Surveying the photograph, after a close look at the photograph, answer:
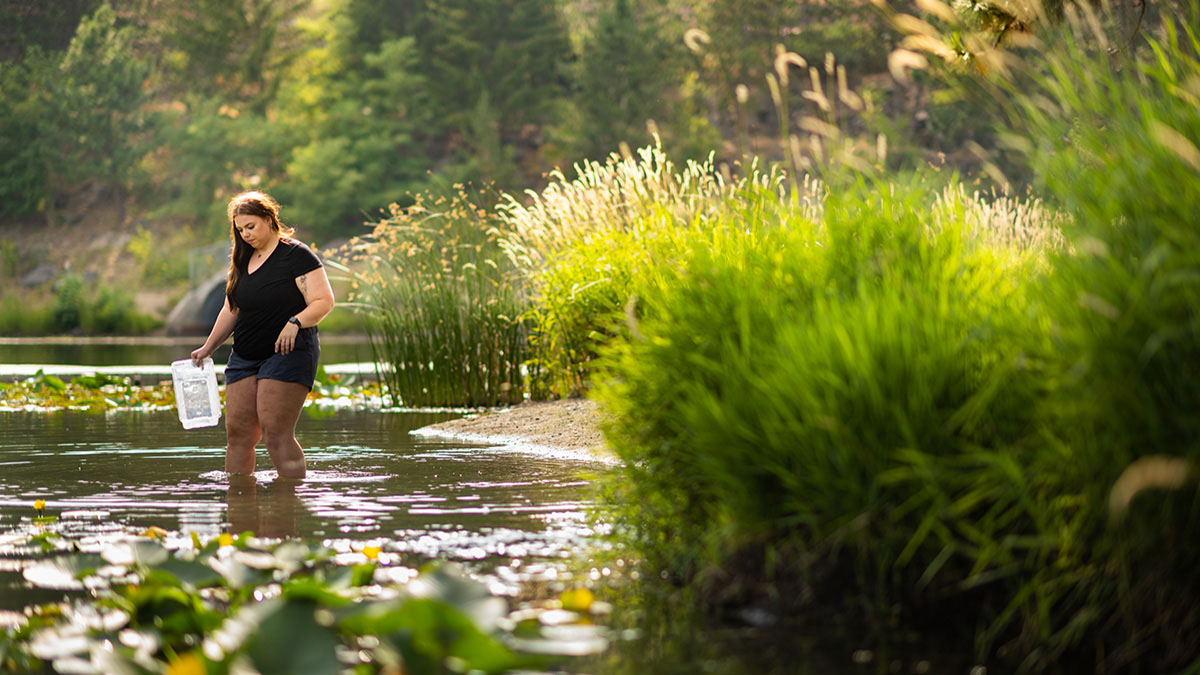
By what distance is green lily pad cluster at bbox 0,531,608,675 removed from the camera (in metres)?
3.13

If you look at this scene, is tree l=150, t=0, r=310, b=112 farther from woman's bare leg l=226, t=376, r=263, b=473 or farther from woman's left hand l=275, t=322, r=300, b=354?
woman's left hand l=275, t=322, r=300, b=354

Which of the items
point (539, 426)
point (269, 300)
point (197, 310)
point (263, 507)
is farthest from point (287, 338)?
point (197, 310)

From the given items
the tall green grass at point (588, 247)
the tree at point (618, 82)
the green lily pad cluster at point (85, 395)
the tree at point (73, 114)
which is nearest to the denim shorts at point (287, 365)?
the tall green grass at point (588, 247)

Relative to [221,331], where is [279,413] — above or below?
below

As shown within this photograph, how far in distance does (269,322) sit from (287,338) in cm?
24

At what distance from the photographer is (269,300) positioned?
7234 millimetres

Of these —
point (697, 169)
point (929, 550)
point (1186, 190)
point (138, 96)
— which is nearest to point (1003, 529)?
point (929, 550)

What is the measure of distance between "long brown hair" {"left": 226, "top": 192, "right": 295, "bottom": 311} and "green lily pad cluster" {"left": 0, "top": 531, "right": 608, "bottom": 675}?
108 inches

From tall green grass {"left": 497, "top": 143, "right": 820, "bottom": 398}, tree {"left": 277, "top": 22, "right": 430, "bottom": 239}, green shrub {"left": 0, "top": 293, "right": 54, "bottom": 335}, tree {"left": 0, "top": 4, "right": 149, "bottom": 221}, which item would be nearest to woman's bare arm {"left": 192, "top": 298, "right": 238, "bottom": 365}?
tall green grass {"left": 497, "top": 143, "right": 820, "bottom": 398}

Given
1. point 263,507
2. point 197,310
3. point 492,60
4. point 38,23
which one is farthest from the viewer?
point 38,23

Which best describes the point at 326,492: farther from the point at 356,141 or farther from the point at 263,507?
the point at 356,141

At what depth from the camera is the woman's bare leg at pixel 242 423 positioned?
24.0 ft

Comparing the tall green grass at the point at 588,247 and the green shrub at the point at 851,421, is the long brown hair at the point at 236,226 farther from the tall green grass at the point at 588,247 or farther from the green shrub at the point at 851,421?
the green shrub at the point at 851,421

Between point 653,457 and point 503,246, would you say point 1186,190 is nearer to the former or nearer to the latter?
point 653,457
